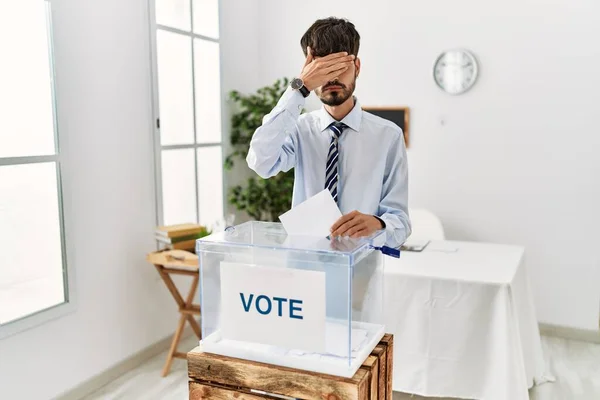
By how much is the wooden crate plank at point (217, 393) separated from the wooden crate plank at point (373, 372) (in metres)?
0.21

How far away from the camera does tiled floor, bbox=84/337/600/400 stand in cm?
316

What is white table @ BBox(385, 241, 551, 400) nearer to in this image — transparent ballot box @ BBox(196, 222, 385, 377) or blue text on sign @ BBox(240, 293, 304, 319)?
transparent ballot box @ BBox(196, 222, 385, 377)

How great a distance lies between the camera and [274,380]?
125cm

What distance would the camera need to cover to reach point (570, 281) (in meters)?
4.01

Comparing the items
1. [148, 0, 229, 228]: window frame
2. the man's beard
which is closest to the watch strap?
the man's beard

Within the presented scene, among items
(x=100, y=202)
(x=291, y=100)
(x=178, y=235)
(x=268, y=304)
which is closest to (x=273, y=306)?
(x=268, y=304)

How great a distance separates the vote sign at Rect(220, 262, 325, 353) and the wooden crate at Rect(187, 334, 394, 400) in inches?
2.3

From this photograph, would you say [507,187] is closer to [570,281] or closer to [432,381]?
[570,281]

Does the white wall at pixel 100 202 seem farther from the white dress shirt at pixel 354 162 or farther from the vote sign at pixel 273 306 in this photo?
the vote sign at pixel 273 306

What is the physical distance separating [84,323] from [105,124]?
107 centimetres

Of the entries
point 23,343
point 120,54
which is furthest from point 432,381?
point 120,54

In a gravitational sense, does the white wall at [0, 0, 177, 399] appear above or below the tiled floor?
above

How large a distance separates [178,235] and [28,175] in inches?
38.7

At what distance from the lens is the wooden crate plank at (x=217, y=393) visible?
127 centimetres
